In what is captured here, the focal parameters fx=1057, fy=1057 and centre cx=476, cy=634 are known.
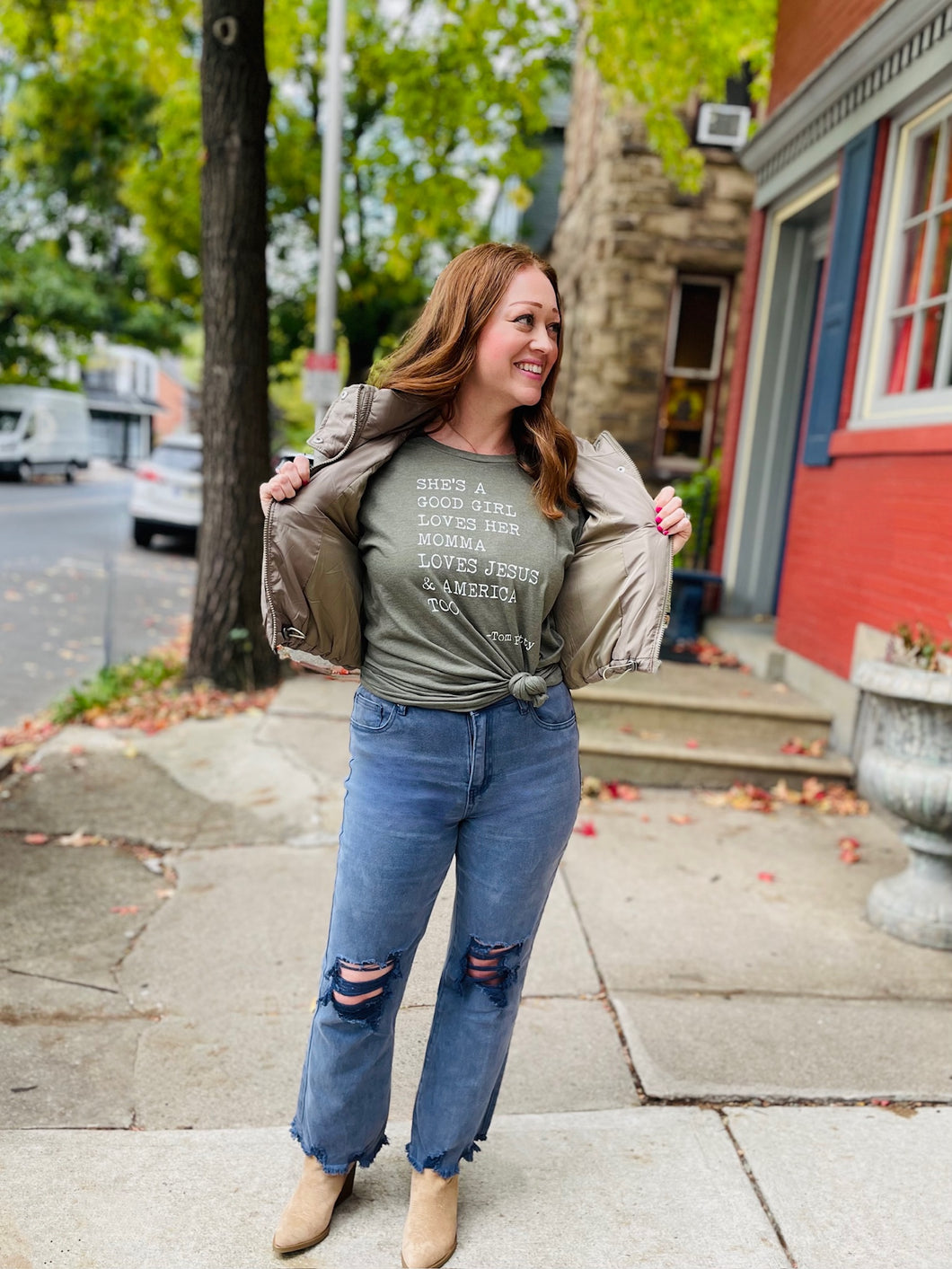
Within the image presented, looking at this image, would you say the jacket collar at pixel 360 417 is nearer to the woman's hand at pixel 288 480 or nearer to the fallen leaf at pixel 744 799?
the woman's hand at pixel 288 480

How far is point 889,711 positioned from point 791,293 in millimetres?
4847

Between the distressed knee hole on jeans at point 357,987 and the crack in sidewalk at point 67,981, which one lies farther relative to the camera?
the crack in sidewalk at point 67,981

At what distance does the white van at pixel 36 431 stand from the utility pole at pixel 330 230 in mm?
17885

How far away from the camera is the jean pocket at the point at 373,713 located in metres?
2.09

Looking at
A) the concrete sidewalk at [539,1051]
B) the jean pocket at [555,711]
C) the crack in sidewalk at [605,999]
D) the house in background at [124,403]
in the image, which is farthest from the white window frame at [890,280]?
the house in background at [124,403]

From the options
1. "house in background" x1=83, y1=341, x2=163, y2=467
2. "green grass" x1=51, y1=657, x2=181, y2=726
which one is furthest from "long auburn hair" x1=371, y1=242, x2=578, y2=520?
"house in background" x1=83, y1=341, x2=163, y2=467

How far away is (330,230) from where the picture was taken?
1092 cm

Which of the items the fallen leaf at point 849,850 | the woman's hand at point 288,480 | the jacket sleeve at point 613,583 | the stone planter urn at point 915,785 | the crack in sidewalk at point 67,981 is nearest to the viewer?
the woman's hand at point 288,480

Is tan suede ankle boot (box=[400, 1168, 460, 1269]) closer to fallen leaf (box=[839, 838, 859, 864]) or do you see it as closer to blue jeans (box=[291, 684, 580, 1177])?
blue jeans (box=[291, 684, 580, 1177])

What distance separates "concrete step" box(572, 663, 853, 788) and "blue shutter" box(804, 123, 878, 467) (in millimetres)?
1528

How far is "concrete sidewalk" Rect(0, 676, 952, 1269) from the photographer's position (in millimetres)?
2355

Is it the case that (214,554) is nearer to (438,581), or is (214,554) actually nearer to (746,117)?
(438,581)

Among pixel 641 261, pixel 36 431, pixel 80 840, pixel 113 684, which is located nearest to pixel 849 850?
pixel 80 840

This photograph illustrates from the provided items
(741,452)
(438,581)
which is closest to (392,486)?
(438,581)
